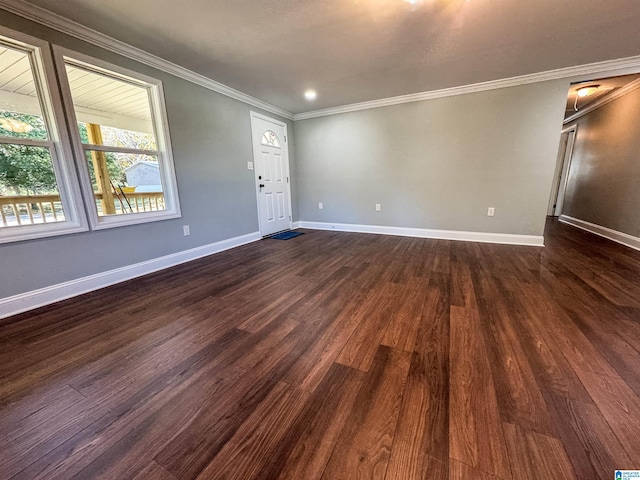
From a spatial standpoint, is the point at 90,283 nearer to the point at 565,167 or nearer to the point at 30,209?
the point at 30,209

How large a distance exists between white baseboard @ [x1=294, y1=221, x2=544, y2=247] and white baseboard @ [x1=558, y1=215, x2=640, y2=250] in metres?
1.09

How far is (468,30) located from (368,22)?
3.06 ft

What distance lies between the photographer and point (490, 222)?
380 cm

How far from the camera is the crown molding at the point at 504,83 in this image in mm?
2881

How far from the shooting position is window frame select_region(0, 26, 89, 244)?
190cm

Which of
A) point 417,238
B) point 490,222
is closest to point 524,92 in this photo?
point 490,222

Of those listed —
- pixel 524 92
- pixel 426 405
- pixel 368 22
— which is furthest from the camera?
pixel 524 92

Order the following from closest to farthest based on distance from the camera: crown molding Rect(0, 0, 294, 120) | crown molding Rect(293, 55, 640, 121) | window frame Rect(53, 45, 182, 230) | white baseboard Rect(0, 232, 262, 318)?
1. crown molding Rect(0, 0, 294, 120)
2. white baseboard Rect(0, 232, 262, 318)
3. window frame Rect(53, 45, 182, 230)
4. crown molding Rect(293, 55, 640, 121)

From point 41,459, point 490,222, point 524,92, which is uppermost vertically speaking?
point 524,92

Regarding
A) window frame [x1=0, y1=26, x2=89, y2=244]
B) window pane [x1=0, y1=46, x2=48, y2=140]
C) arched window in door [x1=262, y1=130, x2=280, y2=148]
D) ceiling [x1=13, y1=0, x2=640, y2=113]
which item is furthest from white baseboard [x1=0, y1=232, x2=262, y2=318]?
ceiling [x1=13, y1=0, x2=640, y2=113]

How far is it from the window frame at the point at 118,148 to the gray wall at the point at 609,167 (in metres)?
6.07

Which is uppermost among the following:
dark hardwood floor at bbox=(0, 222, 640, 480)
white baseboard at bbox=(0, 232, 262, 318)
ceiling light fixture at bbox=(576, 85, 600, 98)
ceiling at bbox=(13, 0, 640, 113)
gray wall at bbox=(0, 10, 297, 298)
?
ceiling at bbox=(13, 0, 640, 113)

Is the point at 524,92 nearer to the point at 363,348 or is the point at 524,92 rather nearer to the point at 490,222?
the point at 490,222

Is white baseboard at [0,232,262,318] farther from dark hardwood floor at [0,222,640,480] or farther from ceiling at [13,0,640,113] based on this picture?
ceiling at [13,0,640,113]
